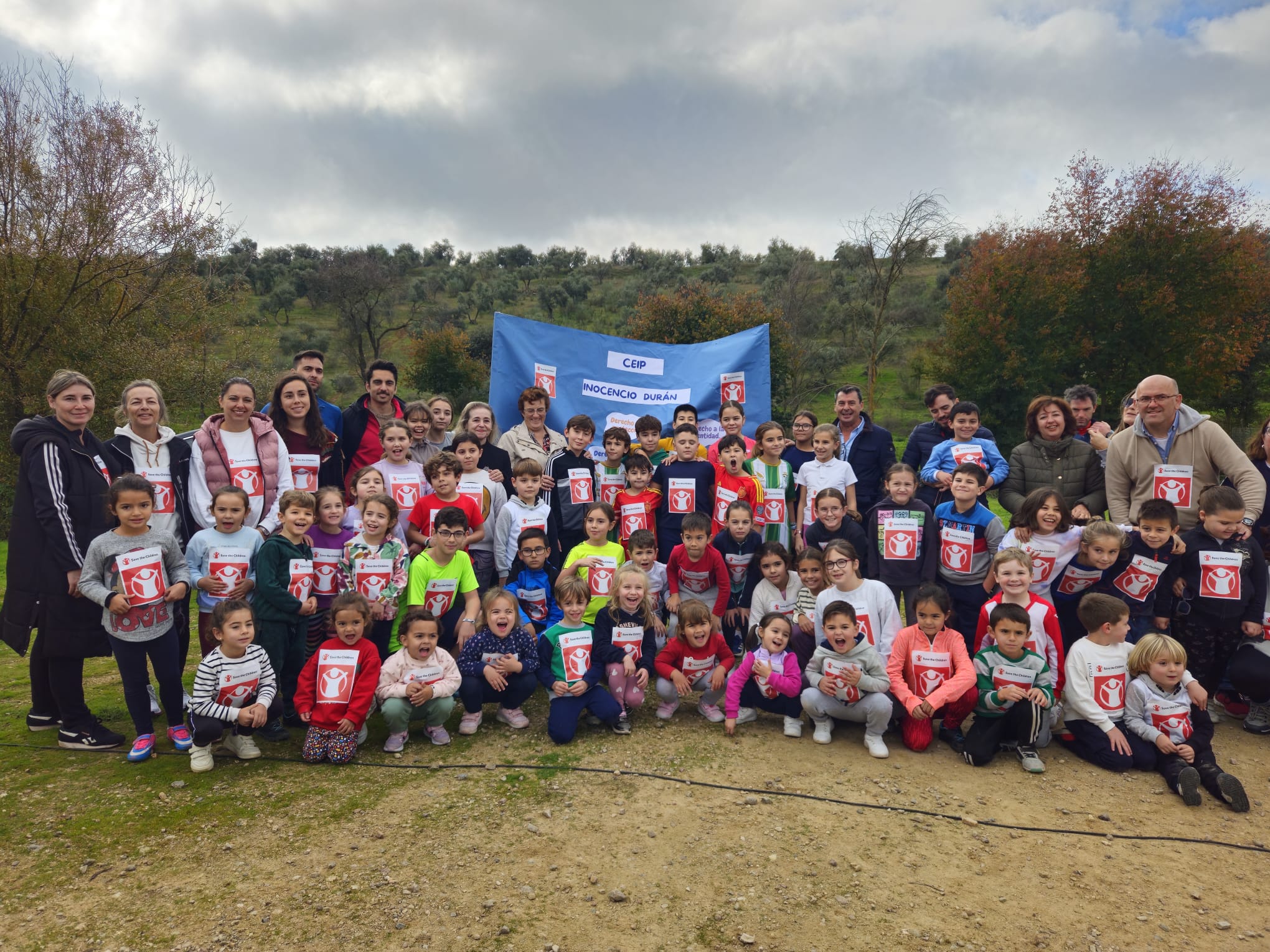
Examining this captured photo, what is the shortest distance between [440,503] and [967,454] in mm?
4609

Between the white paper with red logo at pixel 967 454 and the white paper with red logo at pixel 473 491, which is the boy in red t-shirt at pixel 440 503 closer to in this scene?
the white paper with red logo at pixel 473 491

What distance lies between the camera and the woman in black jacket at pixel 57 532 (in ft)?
14.3

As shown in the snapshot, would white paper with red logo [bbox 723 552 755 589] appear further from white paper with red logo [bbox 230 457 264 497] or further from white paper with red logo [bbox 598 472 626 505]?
white paper with red logo [bbox 230 457 264 497]

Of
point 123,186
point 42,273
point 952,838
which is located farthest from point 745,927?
point 123,186

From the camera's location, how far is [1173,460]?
5.57 m

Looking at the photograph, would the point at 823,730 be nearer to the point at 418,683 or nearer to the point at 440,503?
the point at 418,683

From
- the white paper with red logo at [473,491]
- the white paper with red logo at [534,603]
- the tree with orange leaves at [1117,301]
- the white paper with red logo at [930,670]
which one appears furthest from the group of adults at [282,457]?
the tree with orange leaves at [1117,301]

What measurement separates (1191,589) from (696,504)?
12.8 feet

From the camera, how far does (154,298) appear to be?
1706cm

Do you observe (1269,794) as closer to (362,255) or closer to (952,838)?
(952,838)

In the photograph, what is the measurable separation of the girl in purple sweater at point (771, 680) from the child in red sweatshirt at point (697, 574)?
0.59m

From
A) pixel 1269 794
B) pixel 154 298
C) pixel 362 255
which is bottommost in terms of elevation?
pixel 1269 794

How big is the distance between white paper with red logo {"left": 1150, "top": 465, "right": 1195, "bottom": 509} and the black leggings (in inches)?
283

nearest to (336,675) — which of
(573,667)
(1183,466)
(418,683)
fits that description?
(418,683)
